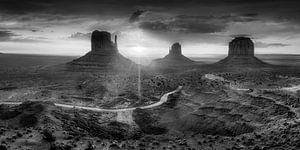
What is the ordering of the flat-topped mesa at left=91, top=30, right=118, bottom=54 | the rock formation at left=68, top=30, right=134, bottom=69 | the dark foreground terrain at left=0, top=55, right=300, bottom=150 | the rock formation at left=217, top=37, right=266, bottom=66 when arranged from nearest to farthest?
the dark foreground terrain at left=0, top=55, right=300, bottom=150
the rock formation at left=68, top=30, right=134, bottom=69
the flat-topped mesa at left=91, top=30, right=118, bottom=54
the rock formation at left=217, top=37, right=266, bottom=66

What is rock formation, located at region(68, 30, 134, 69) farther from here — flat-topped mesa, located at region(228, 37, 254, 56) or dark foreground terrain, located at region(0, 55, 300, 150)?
flat-topped mesa, located at region(228, 37, 254, 56)

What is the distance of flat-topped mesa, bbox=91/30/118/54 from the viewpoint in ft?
555

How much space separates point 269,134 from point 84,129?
32.7m

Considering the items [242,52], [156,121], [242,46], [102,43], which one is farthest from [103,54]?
[156,121]

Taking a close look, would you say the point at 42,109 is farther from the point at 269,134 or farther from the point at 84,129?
the point at 269,134

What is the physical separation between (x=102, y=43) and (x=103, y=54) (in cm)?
704

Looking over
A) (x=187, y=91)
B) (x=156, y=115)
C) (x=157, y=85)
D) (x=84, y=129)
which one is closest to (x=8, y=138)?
(x=84, y=129)

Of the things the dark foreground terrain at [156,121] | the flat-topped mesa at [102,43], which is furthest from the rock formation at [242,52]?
the dark foreground terrain at [156,121]

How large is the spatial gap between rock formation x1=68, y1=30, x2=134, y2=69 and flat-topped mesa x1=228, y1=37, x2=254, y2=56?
76331mm

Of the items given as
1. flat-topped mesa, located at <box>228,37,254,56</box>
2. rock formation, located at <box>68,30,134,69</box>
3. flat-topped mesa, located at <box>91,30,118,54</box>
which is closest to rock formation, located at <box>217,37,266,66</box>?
flat-topped mesa, located at <box>228,37,254,56</box>

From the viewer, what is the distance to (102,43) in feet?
555

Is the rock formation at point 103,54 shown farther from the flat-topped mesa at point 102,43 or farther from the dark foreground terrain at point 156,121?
the dark foreground terrain at point 156,121

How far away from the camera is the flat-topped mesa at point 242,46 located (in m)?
191

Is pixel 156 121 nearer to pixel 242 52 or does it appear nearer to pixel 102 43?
pixel 102 43
